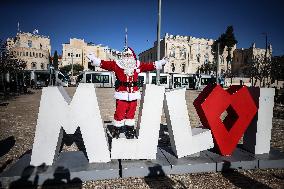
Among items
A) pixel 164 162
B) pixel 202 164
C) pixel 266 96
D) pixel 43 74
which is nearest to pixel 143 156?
pixel 164 162

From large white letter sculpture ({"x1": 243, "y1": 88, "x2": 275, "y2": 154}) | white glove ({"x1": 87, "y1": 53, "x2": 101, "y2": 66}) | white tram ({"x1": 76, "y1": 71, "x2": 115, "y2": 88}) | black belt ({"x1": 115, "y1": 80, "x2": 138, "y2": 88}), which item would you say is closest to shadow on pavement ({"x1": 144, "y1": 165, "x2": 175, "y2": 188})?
black belt ({"x1": 115, "y1": 80, "x2": 138, "y2": 88})

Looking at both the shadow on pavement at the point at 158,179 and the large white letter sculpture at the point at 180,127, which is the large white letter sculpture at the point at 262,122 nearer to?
the large white letter sculpture at the point at 180,127

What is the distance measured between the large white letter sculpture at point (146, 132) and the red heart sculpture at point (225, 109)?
863mm

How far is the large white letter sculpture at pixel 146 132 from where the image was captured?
3.95 m

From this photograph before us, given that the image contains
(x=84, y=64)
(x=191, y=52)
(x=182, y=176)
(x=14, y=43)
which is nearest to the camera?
(x=182, y=176)

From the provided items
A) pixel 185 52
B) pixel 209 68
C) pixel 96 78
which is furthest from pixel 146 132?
pixel 185 52

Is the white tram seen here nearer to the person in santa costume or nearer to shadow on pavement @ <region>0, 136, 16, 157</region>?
shadow on pavement @ <region>0, 136, 16, 157</region>

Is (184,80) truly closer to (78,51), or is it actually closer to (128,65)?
(128,65)

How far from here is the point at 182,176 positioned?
3.76 metres

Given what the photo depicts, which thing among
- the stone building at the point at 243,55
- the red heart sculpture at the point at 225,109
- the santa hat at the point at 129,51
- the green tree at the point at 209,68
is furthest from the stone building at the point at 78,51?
the red heart sculpture at the point at 225,109

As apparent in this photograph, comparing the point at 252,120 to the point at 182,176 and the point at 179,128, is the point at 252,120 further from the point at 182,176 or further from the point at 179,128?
the point at 182,176

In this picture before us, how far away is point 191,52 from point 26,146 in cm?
5366

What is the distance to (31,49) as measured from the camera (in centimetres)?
6150

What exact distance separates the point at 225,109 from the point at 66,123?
2971mm
